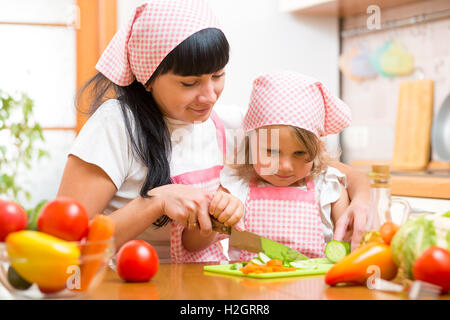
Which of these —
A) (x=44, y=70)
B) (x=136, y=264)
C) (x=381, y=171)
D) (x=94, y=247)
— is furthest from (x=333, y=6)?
(x=94, y=247)

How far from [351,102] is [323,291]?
7.74 feet

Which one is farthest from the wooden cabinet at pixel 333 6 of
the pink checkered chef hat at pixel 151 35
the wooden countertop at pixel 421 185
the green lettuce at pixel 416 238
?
the green lettuce at pixel 416 238

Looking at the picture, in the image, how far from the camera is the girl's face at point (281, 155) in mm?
1337

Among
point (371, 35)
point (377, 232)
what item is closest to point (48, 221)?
point (377, 232)

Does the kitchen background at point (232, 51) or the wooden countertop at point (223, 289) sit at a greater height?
the kitchen background at point (232, 51)

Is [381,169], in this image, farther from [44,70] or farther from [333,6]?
[44,70]

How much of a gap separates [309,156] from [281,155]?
7 cm

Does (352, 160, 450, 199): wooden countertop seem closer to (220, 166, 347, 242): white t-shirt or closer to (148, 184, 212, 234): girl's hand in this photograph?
(220, 166, 347, 242): white t-shirt

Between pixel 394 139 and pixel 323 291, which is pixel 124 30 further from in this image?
pixel 394 139

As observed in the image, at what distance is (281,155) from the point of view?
1336mm

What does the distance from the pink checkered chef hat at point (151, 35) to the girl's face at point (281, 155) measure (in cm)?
29

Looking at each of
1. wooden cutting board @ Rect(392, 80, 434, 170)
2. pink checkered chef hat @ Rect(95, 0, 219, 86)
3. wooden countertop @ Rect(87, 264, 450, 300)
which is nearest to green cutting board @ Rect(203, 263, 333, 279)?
wooden countertop @ Rect(87, 264, 450, 300)

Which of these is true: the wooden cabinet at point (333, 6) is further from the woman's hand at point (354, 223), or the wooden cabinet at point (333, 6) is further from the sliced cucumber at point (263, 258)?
the sliced cucumber at point (263, 258)

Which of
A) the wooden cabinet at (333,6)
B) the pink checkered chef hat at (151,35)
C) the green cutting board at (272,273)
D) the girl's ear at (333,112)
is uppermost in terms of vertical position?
the wooden cabinet at (333,6)
